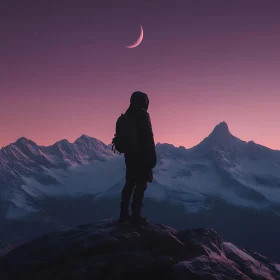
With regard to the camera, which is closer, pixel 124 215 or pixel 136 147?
pixel 136 147

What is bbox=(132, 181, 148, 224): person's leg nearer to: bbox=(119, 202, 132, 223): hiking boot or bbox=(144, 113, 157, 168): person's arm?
bbox=(119, 202, 132, 223): hiking boot

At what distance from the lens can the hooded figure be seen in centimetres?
1437

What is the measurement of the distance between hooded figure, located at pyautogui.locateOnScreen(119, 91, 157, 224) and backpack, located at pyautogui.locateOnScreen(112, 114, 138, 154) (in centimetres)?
35

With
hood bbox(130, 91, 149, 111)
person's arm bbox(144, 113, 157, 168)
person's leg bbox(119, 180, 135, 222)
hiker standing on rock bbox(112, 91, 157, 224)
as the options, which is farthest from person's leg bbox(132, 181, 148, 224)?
hood bbox(130, 91, 149, 111)

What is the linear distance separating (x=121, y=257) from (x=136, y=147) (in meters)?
4.14

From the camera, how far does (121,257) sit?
1222 centimetres

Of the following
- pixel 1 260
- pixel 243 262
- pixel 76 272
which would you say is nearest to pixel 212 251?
pixel 243 262

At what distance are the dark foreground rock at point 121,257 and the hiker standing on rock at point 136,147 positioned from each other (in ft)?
3.53

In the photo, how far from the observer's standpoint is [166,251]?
13336mm

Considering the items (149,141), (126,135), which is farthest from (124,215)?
(126,135)

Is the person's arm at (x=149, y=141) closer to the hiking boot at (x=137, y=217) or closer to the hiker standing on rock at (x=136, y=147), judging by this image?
the hiker standing on rock at (x=136, y=147)

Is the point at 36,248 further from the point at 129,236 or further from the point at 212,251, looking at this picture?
the point at 212,251

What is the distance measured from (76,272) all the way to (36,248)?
2.97m

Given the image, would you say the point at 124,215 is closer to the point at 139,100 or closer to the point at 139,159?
the point at 139,159
